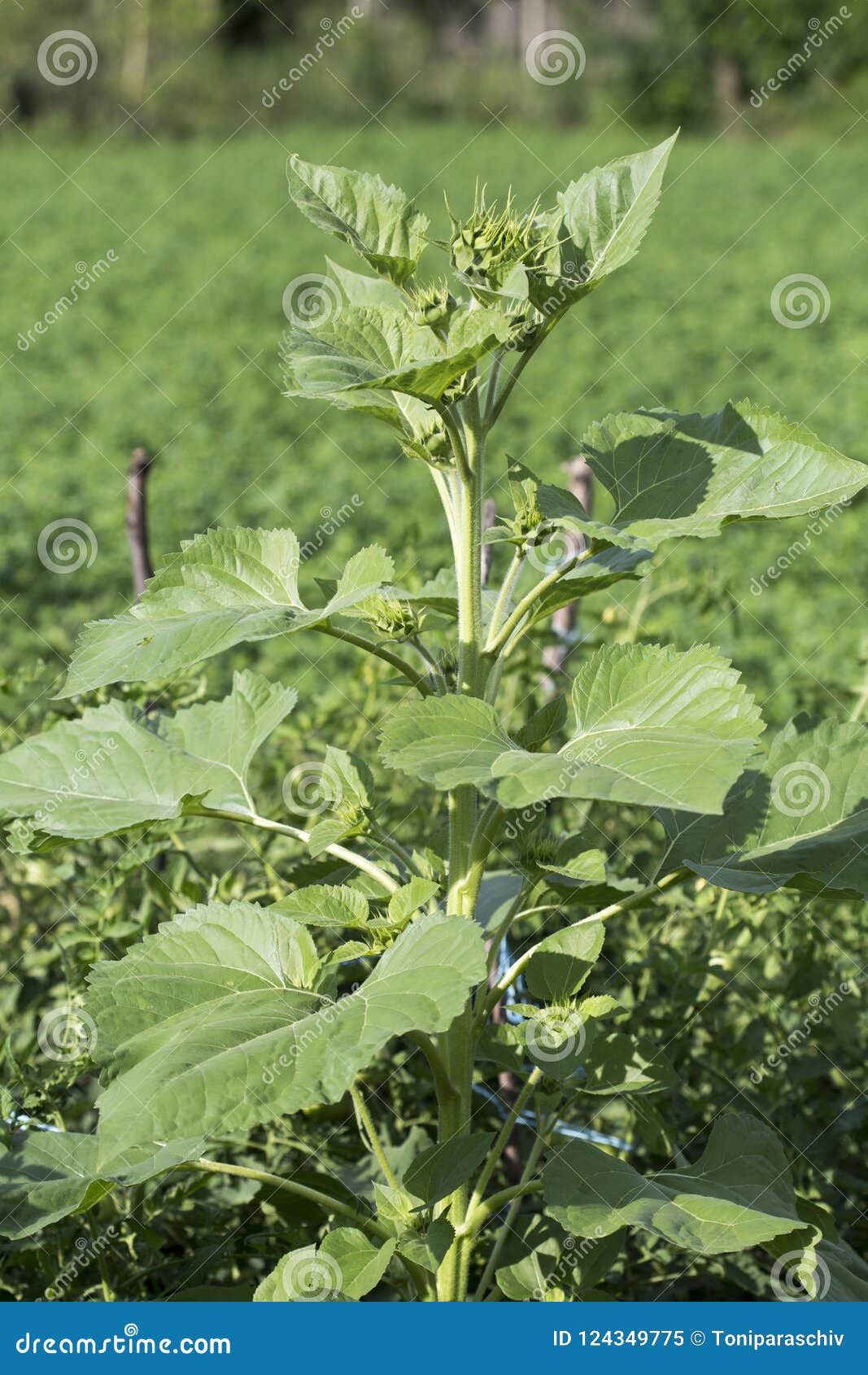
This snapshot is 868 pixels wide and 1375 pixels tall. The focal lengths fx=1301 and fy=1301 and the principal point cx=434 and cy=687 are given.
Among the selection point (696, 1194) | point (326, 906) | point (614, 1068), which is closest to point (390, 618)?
point (326, 906)

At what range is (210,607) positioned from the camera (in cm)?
124

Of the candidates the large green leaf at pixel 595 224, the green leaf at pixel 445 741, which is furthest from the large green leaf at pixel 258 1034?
the large green leaf at pixel 595 224

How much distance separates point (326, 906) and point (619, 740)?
0.35 m

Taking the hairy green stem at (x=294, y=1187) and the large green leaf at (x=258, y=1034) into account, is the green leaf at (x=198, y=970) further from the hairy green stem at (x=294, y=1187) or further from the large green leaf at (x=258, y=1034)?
the hairy green stem at (x=294, y=1187)

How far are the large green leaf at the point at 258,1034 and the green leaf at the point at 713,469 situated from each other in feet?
1.37

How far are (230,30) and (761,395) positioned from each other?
73.0 ft

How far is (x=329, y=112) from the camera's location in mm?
23891

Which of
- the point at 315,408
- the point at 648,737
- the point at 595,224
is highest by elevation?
the point at 595,224

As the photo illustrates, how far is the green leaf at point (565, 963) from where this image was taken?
4.33ft

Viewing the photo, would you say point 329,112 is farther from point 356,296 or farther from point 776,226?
point 356,296

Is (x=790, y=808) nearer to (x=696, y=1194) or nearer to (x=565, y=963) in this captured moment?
(x=565, y=963)

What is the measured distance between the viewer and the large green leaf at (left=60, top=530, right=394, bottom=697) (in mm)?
1108

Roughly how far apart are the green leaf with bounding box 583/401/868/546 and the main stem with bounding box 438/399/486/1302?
0.14 meters

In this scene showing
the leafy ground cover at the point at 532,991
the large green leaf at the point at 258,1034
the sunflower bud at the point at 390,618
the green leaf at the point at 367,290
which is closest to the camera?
the large green leaf at the point at 258,1034
